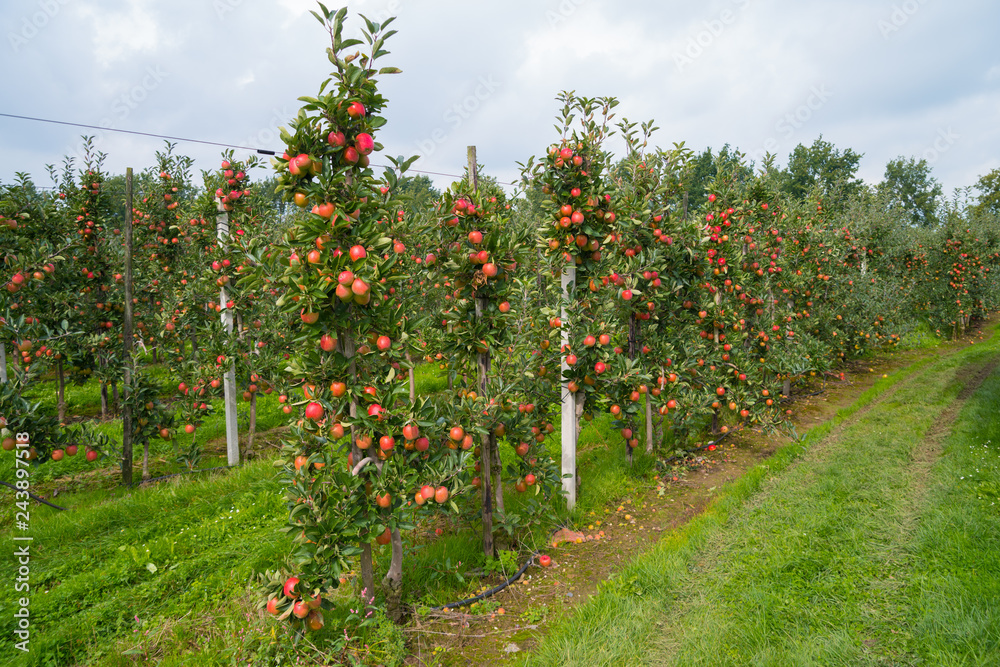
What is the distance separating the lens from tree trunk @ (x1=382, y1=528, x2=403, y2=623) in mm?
3746

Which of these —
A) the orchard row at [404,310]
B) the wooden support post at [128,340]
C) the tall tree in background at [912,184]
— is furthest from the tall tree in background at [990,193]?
the wooden support post at [128,340]

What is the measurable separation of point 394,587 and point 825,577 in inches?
134

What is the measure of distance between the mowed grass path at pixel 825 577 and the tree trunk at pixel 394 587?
1.12m

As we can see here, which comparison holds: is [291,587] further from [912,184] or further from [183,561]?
[912,184]

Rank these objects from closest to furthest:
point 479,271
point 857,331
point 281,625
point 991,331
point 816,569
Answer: point 281,625, point 816,569, point 479,271, point 857,331, point 991,331

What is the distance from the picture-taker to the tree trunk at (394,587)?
3746 mm

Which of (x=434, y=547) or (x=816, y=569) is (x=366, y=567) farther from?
(x=816, y=569)

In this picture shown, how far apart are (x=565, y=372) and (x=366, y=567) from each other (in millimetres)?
2788

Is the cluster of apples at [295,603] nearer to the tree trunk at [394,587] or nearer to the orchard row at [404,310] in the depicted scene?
the orchard row at [404,310]

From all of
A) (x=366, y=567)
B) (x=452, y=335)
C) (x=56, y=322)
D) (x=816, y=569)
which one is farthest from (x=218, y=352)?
(x=816, y=569)

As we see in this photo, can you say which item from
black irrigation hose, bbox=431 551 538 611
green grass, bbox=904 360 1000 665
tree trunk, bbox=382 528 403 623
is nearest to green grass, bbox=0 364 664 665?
black irrigation hose, bbox=431 551 538 611

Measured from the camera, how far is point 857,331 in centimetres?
1252

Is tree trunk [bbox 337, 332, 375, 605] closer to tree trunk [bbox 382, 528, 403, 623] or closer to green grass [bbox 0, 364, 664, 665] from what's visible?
tree trunk [bbox 382, 528, 403, 623]

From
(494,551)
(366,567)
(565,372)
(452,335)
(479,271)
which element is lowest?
(494,551)
